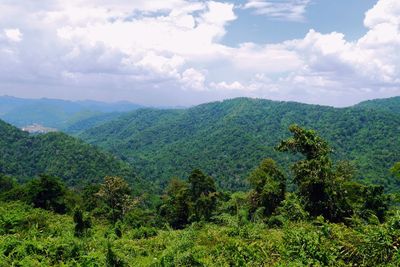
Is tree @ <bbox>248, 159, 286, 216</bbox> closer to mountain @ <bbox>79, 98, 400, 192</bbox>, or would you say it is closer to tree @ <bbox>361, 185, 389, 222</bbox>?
tree @ <bbox>361, 185, 389, 222</bbox>

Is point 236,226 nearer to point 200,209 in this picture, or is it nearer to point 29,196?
point 200,209

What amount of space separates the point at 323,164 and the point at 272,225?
539 centimetres

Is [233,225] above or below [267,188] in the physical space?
above

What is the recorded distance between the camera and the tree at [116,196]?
3871 cm

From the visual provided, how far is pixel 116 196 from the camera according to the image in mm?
39562

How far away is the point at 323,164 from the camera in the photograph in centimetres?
2412

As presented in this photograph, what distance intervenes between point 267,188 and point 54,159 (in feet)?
292

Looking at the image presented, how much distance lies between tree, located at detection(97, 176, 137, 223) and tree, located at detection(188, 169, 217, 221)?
6.65m

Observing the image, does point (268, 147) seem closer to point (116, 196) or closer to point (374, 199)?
point (116, 196)

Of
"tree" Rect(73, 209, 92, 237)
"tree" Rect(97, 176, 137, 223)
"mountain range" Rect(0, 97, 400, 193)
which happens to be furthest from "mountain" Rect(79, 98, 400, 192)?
"tree" Rect(73, 209, 92, 237)

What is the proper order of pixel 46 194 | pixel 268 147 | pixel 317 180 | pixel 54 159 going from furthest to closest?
1. pixel 268 147
2. pixel 54 159
3. pixel 46 194
4. pixel 317 180

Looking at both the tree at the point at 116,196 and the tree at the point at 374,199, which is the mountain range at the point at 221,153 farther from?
the tree at the point at 116,196

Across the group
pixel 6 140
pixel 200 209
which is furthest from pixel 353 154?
pixel 6 140

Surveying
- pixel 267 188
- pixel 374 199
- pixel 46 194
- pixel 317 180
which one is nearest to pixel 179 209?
pixel 267 188
